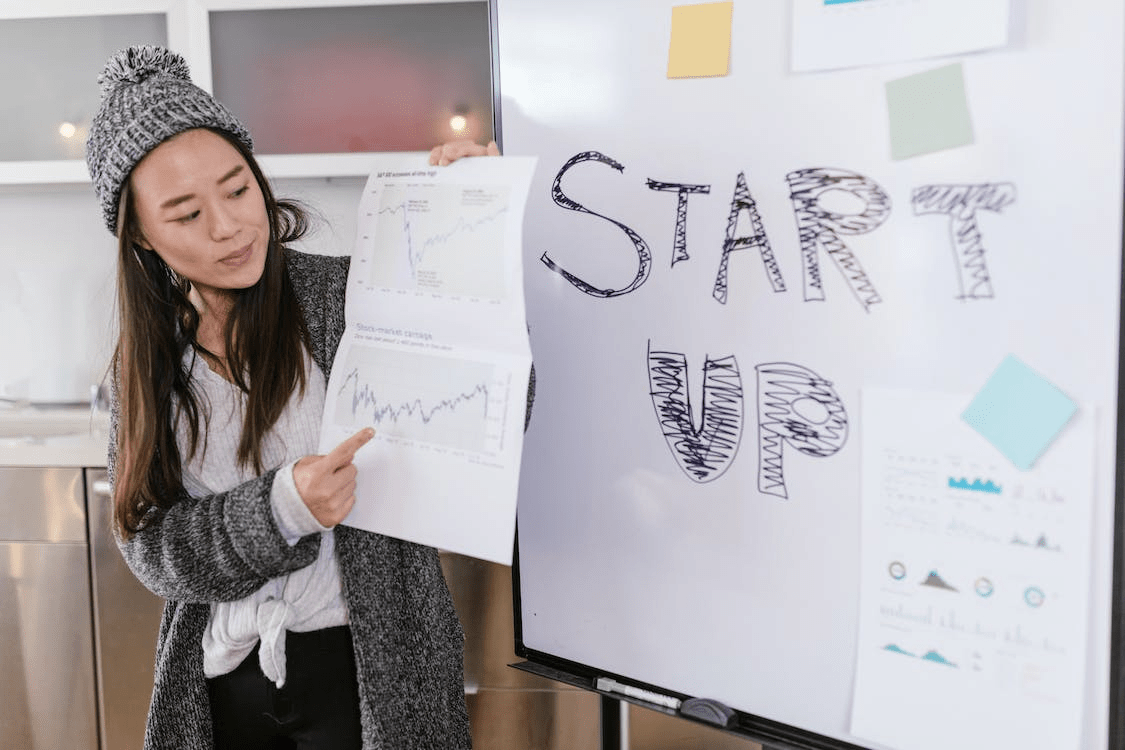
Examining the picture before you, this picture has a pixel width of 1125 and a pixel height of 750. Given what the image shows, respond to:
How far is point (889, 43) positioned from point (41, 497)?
170 cm

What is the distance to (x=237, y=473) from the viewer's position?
3.36 ft

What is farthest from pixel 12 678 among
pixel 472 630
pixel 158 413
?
pixel 158 413

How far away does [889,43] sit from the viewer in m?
0.77

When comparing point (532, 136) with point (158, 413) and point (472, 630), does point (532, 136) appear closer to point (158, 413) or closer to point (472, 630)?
point (158, 413)

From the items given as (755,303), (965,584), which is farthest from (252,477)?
(965,584)

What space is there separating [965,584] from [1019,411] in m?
0.16

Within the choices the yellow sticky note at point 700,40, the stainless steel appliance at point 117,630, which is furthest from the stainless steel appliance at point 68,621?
the yellow sticky note at point 700,40

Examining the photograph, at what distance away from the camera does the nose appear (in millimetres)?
931

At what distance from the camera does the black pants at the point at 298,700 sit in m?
1.00

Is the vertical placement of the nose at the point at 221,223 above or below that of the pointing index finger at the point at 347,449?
above

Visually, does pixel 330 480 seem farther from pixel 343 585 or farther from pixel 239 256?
pixel 239 256

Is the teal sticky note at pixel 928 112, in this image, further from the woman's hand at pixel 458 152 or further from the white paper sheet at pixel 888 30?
the woman's hand at pixel 458 152

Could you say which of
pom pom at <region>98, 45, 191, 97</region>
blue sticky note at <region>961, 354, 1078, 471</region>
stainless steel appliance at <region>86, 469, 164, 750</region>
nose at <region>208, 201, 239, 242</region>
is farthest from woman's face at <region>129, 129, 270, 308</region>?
stainless steel appliance at <region>86, 469, 164, 750</region>

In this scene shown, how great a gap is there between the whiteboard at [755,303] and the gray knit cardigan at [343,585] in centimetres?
14
